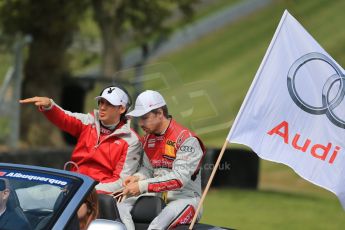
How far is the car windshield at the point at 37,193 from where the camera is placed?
6777 millimetres

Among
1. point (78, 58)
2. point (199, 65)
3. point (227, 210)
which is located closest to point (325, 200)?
point (227, 210)

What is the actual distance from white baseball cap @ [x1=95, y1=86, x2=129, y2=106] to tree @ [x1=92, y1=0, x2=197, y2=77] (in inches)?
578

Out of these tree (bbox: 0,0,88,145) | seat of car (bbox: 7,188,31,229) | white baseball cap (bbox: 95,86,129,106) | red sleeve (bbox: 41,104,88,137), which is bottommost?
seat of car (bbox: 7,188,31,229)

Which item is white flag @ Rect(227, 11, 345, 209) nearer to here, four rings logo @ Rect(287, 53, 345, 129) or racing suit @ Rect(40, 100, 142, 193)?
four rings logo @ Rect(287, 53, 345, 129)

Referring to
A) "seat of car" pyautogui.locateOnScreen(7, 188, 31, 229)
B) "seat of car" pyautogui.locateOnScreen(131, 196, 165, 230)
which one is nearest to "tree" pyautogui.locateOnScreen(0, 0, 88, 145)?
"seat of car" pyautogui.locateOnScreen(131, 196, 165, 230)

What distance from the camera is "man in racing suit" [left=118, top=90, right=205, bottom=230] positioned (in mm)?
7883

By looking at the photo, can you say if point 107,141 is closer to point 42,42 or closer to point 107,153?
point 107,153

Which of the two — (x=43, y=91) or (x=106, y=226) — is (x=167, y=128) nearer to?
(x=106, y=226)

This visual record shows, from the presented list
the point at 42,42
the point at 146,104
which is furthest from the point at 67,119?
the point at 42,42

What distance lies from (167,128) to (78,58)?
76.2ft

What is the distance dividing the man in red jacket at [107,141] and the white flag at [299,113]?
3.00 feet

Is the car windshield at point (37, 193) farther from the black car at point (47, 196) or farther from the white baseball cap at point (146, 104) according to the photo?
the white baseball cap at point (146, 104)

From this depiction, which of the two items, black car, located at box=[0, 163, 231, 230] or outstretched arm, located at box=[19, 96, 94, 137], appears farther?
outstretched arm, located at box=[19, 96, 94, 137]

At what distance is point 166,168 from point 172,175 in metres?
0.31
